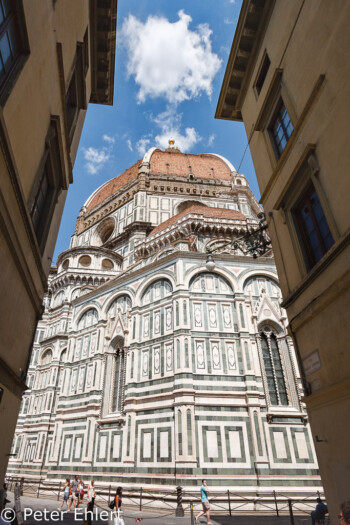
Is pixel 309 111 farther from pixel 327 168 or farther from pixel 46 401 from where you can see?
pixel 46 401

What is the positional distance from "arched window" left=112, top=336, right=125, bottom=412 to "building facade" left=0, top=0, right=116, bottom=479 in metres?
11.8

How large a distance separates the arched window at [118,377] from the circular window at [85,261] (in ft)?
52.0

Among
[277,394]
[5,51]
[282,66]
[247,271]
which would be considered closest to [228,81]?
[282,66]

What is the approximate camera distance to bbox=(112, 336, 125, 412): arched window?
1856 centimetres

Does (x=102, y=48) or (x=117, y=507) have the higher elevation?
(x=102, y=48)

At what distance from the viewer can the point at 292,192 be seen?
301 inches

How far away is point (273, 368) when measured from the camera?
1711 cm

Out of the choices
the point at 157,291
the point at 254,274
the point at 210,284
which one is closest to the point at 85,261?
the point at 157,291

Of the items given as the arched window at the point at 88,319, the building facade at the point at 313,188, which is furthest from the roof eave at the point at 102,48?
the arched window at the point at 88,319

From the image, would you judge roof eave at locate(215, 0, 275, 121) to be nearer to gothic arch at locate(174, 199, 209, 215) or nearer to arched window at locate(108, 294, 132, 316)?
arched window at locate(108, 294, 132, 316)

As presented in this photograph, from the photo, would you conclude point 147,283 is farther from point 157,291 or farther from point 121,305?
point 121,305

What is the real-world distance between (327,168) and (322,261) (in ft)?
5.72

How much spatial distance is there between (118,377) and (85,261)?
694 inches

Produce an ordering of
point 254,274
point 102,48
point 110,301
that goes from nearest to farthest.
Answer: point 102,48 < point 254,274 < point 110,301
